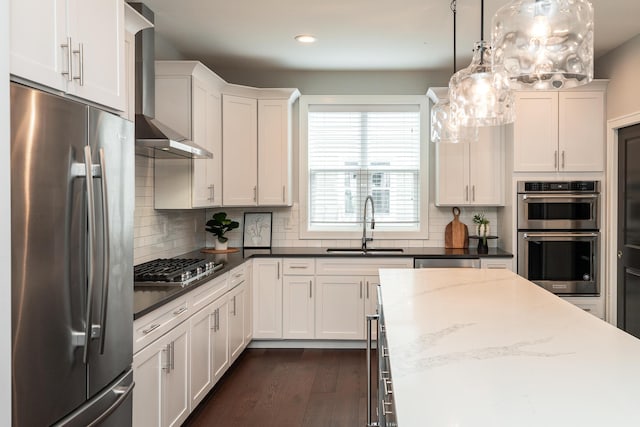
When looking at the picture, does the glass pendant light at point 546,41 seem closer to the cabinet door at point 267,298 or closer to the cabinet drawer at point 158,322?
the cabinet drawer at point 158,322

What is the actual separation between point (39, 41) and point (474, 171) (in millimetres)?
4107

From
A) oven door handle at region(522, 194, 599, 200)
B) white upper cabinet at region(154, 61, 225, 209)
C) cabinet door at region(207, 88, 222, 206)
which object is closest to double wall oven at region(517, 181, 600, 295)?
oven door handle at region(522, 194, 599, 200)

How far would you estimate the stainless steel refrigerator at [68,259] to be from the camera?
4.90 feet

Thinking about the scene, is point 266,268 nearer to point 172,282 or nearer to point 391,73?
point 172,282

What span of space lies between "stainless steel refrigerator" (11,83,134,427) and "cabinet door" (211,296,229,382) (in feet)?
4.83

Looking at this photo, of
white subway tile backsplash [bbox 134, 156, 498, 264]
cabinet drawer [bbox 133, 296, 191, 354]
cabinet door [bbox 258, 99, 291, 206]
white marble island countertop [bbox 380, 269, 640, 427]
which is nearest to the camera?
white marble island countertop [bbox 380, 269, 640, 427]

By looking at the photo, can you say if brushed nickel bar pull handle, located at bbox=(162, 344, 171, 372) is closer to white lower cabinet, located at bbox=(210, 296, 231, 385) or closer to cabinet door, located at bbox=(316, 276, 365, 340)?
white lower cabinet, located at bbox=(210, 296, 231, 385)

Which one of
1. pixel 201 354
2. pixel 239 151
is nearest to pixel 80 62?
pixel 201 354

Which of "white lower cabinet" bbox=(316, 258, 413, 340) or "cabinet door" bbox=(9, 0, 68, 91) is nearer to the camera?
"cabinet door" bbox=(9, 0, 68, 91)

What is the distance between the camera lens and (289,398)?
12.0 feet

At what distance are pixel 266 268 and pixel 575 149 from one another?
299 cm

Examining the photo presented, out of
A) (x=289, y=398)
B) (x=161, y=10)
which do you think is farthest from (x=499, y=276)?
(x=161, y=10)

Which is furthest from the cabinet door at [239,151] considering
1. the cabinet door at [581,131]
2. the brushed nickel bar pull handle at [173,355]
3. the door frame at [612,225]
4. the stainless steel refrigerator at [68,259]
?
the door frame at [612,225]

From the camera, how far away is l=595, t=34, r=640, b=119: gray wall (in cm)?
418
